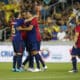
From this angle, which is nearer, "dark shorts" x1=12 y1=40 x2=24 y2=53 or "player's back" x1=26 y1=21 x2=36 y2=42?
"dark shorts" x1=12 y1=40 x2=24 y2=53

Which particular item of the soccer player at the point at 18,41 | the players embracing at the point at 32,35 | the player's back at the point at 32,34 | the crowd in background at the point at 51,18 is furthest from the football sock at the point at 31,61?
the crowd in background at the point at 51,18

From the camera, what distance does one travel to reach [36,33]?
1442 centimetres

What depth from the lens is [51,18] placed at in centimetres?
2309

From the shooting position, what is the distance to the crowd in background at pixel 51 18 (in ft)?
68.9

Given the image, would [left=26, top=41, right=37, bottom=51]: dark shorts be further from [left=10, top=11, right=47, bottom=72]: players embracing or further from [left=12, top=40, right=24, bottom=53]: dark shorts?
[left=12, top=40, right=24, bottom=53]: dark shorts

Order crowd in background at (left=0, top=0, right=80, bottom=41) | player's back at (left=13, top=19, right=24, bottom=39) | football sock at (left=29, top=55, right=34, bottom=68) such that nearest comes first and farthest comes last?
player's back at (left=13, top=19, right=24, bottom=39), football sock at (left=29, top=55, right=34, bottom=68), crowd in background at (left=0, top=0, right=80, bottom=41)

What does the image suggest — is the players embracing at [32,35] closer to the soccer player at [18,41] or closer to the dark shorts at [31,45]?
the dark shorts at [31,45]

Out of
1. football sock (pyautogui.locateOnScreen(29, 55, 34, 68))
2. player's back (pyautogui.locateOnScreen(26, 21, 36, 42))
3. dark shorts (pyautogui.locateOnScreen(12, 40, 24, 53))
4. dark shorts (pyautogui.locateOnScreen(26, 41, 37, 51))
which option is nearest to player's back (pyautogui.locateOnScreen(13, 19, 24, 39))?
dark shorts (pyautogui.locateOnScreen(12, 40, 24, 53))

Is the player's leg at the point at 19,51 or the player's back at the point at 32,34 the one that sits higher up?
the player's back at the point at 32,34

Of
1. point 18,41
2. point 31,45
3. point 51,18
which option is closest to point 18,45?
point 18,41

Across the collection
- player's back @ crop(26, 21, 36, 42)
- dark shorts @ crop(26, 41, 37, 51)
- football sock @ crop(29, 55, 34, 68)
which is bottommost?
football sock @ crop(29, 55, 34, 68)

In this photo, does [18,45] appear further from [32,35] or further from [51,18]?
[51,18]

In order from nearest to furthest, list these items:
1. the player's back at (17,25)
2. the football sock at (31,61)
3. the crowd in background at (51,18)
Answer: the player's back at (17,25)
the football sock at (31,61)
the crowd in background at (51,18)

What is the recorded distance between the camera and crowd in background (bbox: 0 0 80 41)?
21016 millimetres
